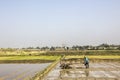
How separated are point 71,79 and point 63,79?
62 cm

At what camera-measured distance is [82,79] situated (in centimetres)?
Answer: 1816

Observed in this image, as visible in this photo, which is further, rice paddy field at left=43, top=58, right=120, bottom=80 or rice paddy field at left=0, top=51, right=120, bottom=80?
rice paddy field at left=0, top=51, right=120, bottom=80

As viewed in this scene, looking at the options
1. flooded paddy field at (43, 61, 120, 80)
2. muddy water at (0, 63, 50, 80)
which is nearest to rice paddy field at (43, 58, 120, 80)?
flooded paddy field at (43, 61, 120, 80)

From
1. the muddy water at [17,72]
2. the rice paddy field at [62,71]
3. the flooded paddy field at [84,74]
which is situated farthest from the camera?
the muddy water at [17,72]

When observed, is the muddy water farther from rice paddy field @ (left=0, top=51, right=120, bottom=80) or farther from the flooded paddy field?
the flooded paddy field

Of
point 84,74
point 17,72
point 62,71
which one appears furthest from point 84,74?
point 17,72

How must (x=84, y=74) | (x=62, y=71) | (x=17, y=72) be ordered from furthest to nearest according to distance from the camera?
(x=17, y=72) → (x=62, y=71) → (x=84, y=74)

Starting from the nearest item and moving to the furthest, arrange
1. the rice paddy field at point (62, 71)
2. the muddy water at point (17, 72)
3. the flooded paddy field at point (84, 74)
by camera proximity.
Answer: the flooded paddy field at point (84, 74), the rice paddy field at point (62, 71), the muddy water at point (17, 72)

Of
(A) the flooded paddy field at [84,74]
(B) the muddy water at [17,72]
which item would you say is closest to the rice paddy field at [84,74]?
(A) the flooded paddy field at [84,74]

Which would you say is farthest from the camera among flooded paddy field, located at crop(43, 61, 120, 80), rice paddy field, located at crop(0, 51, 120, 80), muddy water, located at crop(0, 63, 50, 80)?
muddy water, located at crop(0, 63, 50, 80)

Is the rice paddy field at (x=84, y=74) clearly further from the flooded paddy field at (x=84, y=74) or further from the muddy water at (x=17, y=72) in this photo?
the muddy water at (x=17, y=72)

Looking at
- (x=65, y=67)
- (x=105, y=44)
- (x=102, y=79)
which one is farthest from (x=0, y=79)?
(x=105, y=44)

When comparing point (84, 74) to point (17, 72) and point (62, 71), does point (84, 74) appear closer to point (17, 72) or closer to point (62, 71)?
point (62, 71)

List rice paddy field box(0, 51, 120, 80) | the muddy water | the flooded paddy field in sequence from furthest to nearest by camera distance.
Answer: the muddy water
rice paddy field box(0, 51, 120, 80)
the flooded paddy field
